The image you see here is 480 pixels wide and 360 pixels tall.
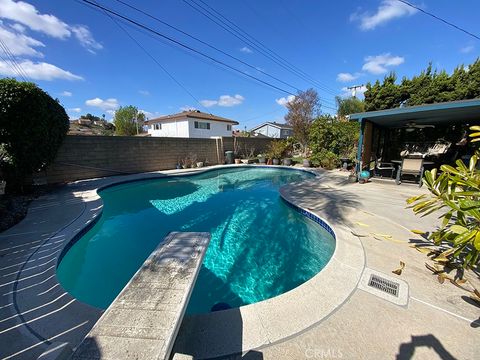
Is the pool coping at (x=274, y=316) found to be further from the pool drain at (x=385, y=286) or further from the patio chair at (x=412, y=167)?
the patio chair at (x=412, y=167)

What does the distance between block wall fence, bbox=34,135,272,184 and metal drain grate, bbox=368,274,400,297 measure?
10.8m

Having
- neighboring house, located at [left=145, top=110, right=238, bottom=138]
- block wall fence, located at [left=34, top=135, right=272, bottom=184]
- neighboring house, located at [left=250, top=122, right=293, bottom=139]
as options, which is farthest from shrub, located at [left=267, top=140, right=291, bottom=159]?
neighboring house, located at [left=250, top=122, right=293, bottom=139]

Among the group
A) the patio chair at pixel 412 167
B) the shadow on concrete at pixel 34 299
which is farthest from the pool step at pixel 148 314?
the patio chair at pixel 412 167

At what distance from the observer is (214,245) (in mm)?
4664

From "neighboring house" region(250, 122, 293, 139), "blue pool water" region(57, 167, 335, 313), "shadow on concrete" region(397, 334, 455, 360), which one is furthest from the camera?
"neighboring house" region(250, 122, 293, 139)

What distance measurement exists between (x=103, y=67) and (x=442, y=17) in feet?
62.1

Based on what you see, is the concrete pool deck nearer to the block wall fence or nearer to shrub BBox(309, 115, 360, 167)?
the block wall fence

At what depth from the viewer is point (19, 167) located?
20.7ft

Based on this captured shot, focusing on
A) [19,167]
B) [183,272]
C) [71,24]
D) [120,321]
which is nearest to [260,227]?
[183,272]

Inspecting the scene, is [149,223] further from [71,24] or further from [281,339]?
[71,24]

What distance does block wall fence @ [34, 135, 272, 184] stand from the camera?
892 cm

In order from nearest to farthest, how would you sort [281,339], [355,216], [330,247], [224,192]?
[281,339]
[330,247]
[355,216]
[224,192]

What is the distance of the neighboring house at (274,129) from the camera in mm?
41000

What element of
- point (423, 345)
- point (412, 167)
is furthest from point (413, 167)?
point (423, 345)
